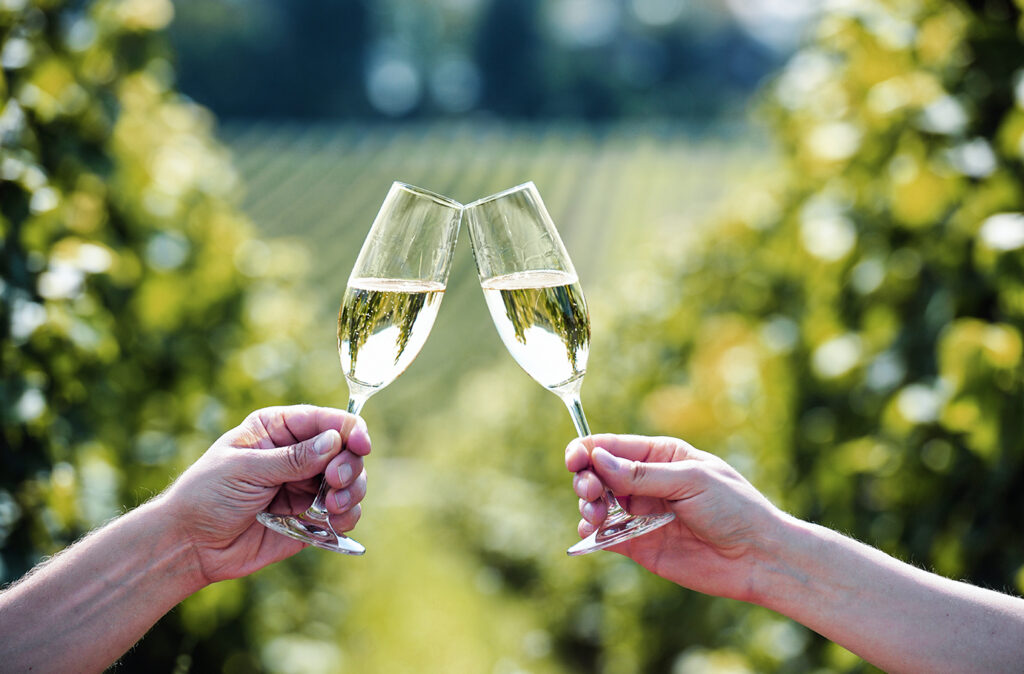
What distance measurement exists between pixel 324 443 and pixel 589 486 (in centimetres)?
53

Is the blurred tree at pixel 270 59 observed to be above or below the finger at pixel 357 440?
above

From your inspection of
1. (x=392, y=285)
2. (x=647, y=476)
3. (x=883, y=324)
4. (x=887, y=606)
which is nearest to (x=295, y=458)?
(x=392, y=285)

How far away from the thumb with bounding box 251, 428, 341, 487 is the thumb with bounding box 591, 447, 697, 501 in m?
0.53

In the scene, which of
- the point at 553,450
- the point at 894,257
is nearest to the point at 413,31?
the point at 553,450

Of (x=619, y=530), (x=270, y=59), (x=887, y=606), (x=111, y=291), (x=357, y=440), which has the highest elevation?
(x=270, y=59)

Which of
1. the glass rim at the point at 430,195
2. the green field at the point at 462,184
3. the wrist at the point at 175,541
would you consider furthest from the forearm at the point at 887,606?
the green field at the point at 462,184

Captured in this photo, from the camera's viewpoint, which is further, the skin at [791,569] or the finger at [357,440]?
the finger at [357,440]

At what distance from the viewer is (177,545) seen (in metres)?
1.71

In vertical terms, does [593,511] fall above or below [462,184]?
below

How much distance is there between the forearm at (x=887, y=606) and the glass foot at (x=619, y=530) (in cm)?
23

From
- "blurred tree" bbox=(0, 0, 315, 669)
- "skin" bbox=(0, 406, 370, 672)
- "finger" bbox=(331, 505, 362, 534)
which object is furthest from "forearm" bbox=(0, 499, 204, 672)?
"blurred tree" bbox=(0, 0, 315, 669)

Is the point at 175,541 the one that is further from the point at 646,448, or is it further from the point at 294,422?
the point at 646,448

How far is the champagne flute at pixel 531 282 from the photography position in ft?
5.79

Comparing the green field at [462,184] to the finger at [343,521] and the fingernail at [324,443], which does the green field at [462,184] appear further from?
the fingernail at [324,443]
